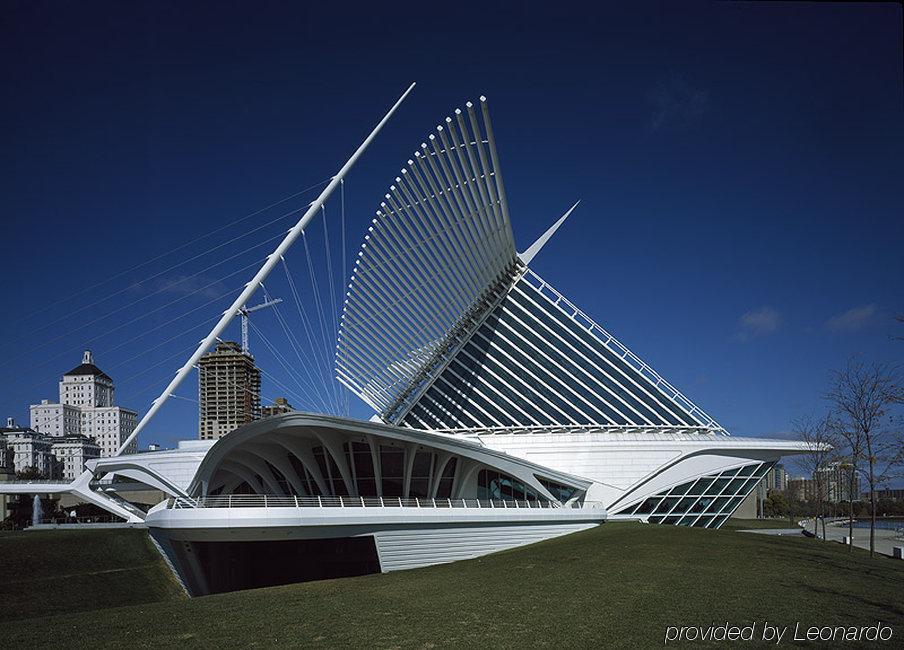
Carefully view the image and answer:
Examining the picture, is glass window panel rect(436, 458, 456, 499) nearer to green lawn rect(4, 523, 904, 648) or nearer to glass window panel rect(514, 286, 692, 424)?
green lawn rect(4, 523, 904, 648)

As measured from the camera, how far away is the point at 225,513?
74.4ft

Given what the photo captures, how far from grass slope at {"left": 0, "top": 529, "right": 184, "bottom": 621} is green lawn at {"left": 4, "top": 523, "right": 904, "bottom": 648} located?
334 inches

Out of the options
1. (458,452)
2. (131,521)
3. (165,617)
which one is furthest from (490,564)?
(131,521)

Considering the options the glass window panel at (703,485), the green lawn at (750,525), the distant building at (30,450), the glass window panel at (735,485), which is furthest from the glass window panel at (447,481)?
the distant building at (30,450)

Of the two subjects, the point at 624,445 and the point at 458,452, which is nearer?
the point at 458,452

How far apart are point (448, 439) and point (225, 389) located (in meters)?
122

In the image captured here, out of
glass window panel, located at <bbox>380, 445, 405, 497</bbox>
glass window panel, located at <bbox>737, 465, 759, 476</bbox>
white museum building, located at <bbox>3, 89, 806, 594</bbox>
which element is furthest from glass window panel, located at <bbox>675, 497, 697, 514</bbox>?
glass window panel, located at <bbox>380, 445, 405, 497</bbox>

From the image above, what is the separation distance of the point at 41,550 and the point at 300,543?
12031 mm

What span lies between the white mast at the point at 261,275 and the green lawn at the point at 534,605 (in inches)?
583

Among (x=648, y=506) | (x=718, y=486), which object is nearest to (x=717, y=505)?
(x=718, y=486)

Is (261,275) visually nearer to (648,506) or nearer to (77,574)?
(77,574)

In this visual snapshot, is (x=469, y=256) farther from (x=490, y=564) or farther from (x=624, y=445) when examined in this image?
(x=490, y=564)

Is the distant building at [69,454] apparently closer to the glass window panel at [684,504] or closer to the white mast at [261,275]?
the white mast at [261,275]

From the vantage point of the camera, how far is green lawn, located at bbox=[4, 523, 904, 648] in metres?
14.0
